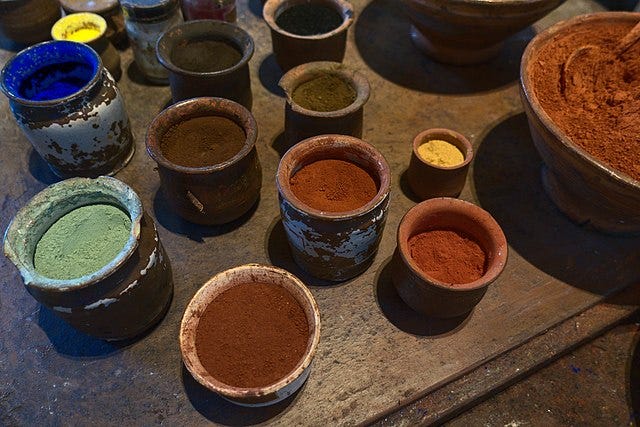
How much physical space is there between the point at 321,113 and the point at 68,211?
121 cm

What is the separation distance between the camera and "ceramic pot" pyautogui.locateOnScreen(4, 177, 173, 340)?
1.73 meters

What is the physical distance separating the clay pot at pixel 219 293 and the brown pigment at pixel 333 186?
342 mm

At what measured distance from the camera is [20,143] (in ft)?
9.18

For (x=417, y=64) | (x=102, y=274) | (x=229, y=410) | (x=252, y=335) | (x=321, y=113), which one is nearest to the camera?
(x=102, y=274)

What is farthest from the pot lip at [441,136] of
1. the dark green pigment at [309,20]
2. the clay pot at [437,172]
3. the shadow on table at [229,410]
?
the shadow on table at [229,410]

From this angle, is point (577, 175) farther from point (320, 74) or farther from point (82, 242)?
point (82, 242)

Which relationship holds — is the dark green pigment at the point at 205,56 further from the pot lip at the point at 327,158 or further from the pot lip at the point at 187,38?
the pot lip at the point at 327,158

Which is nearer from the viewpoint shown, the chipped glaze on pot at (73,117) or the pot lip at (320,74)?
the chipped glaze on pot at (73,117)

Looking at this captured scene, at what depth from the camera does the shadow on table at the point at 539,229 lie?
7.84 feet

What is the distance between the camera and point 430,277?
1.97 metres

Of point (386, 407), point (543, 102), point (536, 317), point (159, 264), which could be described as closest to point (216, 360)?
point (159, 264)

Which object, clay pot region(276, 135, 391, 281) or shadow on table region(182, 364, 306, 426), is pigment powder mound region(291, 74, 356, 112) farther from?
shadow on table region(182, 364, 306, 426)

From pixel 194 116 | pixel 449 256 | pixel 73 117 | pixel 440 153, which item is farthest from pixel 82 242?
pixel 440 153

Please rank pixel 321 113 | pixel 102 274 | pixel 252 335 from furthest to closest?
pixel 321 113, pixel 252 335, pixel 102 274
